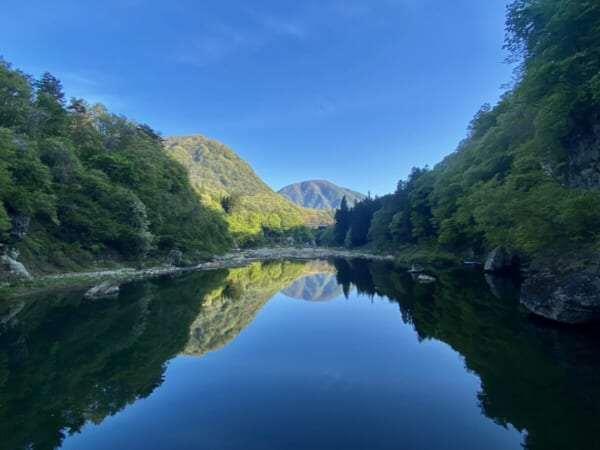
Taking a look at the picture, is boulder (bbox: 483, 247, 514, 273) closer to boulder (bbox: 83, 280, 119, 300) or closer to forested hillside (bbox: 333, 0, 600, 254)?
forested hillside (bbox: 333, 0, 600, 254)

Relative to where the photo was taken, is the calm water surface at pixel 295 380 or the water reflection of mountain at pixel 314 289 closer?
the calm water surface at pixel 295 380

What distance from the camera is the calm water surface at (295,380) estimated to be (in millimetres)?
6633

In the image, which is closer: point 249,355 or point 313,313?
point 249,355

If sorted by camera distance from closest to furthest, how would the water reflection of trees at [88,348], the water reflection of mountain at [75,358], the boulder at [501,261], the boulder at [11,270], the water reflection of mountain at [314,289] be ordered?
1. the water reflection of mountain at [75,358]
2. the water reflection of trees at [88,348]
3. the boulder at [11,270]
4. the water reflection of mountain at [314,289]
5. the boulder at [501,261]

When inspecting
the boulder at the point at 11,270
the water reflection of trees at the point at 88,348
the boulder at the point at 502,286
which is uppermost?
the boulder at the point at 11,270

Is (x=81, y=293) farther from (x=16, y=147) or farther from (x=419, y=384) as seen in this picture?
(x=419, y=384)

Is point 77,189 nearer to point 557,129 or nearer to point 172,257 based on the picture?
point 172,257

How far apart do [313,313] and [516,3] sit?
67.3 ft

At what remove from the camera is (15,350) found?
11.6m

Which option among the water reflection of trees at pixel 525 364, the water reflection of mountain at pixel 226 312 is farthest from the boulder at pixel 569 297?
the water reflection of mountain at pixel 226 312

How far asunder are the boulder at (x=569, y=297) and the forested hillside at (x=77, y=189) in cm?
3099

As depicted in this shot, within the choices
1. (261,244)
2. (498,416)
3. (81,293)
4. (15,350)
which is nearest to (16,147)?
(81,293)

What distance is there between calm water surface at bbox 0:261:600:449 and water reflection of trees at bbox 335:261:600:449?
0.04 metres

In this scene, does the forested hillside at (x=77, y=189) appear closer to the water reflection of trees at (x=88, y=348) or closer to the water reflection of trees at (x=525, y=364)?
the water reflection of trees at (x=88, y=348)
